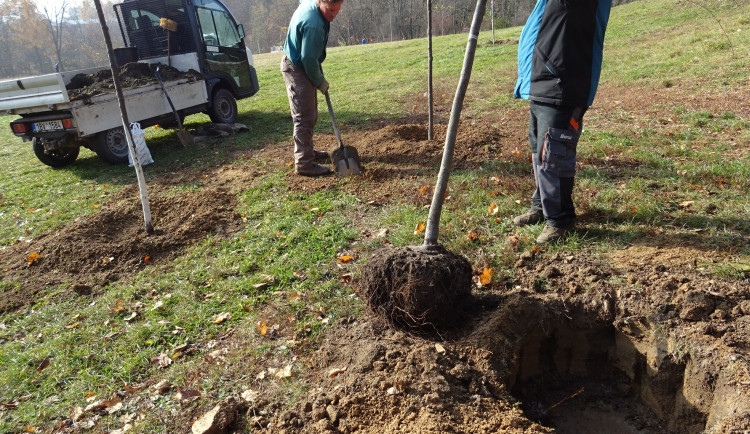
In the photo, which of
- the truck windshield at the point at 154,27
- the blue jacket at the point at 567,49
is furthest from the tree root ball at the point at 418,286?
the truck windshield at the point at 154,27

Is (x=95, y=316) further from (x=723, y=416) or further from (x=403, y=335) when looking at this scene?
(x=723, y=416)

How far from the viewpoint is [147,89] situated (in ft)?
25.4

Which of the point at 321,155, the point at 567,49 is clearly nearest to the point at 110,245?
the point at 321,155

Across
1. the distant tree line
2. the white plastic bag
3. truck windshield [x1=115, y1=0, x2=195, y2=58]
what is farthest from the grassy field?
→ the distant tree line

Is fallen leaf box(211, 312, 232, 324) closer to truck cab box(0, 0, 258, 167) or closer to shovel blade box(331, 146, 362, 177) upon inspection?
shovel blade box(331, 146, 362, 177)

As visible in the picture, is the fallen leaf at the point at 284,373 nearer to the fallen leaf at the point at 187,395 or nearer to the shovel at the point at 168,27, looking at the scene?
the fallen leaf at the point at 187,395

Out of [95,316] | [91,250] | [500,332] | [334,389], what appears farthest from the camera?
[91,250]

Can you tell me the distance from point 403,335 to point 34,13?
76689 mm

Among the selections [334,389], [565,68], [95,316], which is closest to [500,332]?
[334,389]

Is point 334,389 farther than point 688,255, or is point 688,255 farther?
point 688,255

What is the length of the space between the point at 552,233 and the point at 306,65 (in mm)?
3518

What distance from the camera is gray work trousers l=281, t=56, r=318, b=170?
18.1ft

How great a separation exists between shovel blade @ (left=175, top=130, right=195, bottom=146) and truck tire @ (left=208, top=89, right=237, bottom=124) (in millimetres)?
1047

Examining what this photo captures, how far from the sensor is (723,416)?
84.6 inches
